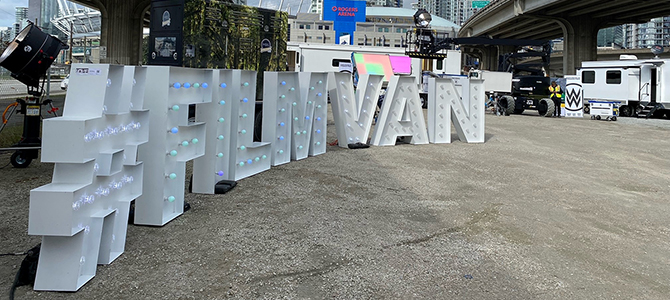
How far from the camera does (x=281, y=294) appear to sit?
3.65 m

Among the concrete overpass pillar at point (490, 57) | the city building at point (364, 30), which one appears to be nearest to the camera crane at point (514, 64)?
the concrete overpass pillar at point (490, 57)

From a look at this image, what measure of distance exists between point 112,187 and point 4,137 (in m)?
7.35

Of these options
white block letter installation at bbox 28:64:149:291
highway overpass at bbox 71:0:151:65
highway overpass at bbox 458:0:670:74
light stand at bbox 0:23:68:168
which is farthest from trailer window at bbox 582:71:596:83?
highway overpass at bbox 71:0:151:65

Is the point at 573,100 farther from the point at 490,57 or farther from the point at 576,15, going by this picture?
the point at 490,57

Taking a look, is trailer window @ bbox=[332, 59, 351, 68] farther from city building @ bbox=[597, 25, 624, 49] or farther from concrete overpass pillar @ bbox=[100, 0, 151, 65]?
city building @ bbox=[597, 25, 624, 49]

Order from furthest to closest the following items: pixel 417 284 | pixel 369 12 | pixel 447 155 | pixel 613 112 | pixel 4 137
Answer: pixel 369 12 < pixel 613 112 < pixel 447 155 < pixel 4 137 < pixel 417 284

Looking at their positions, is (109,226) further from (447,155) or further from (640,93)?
(640,93)

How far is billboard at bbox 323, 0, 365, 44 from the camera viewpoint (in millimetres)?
81188

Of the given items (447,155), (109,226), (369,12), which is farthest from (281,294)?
(369,12)

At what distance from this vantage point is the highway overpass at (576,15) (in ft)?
138

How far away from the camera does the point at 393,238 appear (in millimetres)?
5023

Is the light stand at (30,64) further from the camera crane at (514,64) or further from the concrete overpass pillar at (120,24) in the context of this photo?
the concrete overpass pillar at (120,24)

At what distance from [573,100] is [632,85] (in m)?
3.77

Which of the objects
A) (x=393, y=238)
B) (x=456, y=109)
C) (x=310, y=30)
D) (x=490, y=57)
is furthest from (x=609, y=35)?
(x=393, y=238)
